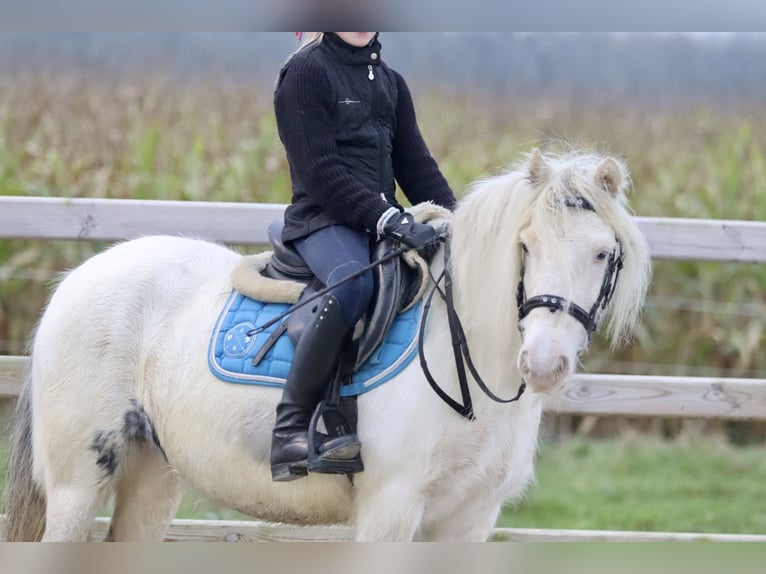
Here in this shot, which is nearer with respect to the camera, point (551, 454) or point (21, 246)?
point (551, 454)

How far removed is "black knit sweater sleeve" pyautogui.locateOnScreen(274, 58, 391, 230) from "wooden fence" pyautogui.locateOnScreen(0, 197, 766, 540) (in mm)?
1333

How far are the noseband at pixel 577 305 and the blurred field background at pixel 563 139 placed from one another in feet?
10.5

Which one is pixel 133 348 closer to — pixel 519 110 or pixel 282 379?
pixel 282 379

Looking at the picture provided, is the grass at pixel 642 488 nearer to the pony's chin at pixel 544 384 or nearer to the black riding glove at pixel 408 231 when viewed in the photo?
the black riding glove at pixel 408 231

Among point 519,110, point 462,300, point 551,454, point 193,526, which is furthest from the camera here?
point 519,110

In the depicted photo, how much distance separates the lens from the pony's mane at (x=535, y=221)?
3.07 meters

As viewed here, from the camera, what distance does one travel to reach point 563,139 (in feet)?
23.4

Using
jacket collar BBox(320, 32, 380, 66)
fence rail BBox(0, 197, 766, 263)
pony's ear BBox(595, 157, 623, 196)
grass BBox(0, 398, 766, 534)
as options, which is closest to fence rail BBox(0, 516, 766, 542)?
grass BBox(0, 398, 766, 534)

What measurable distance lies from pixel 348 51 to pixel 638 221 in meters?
1.84

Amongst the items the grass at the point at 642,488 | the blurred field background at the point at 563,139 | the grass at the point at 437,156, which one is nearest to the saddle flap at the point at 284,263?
the grass at the point at 642,488

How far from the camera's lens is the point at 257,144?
28.7 ft

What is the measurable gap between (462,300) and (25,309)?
5.60m

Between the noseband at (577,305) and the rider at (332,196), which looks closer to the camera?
the noseband at (577,305)
